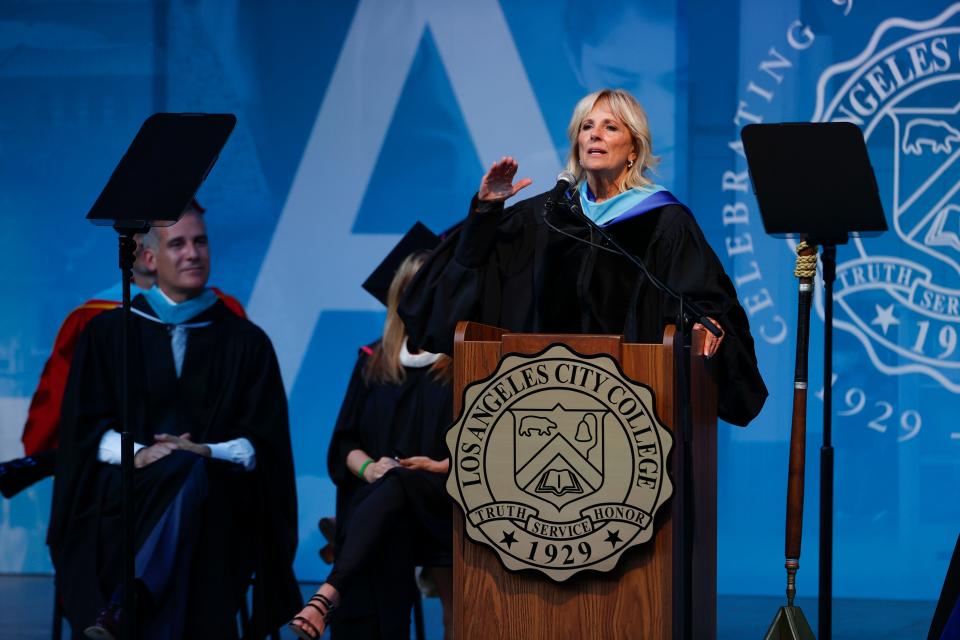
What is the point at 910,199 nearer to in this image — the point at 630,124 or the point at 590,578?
the point at 630,124

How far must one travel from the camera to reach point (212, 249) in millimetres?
6527

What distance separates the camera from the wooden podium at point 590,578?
2967 millimetres

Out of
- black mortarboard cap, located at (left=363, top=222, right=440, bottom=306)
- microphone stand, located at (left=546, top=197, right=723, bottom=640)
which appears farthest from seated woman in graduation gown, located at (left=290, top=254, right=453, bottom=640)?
microphone stand, located at (left=546, top=197, right=723, bottom=640)

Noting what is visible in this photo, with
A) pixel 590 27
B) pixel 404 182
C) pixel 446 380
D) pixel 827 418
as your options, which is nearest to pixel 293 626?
pixel 446 380

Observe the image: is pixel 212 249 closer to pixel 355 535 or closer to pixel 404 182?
pixel 404 182

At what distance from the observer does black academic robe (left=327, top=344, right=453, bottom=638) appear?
4.21 m

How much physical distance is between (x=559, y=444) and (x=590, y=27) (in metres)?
3.77

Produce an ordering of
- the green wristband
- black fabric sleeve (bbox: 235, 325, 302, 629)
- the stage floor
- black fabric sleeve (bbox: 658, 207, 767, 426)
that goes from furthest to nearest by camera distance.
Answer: the stage floor → the green wristband → black fabric sleeve (bbox: 235, 325, 302, 629) → black fabric sleeve (bbox: 658, 207, 767, 426)

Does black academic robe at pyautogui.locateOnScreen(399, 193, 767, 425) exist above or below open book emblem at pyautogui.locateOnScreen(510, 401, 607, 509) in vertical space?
above

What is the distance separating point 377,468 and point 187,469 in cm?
65

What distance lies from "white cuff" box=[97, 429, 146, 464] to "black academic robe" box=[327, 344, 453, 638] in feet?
2.47

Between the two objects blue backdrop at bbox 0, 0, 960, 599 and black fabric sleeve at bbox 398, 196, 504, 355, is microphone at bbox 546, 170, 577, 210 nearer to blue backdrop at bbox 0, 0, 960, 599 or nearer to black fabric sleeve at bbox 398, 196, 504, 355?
black fabric sleeve at bbox 398, 196, 504, 355

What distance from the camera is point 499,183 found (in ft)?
11.0

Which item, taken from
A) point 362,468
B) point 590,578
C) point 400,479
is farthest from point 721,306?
point 362,468
